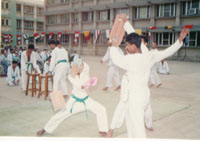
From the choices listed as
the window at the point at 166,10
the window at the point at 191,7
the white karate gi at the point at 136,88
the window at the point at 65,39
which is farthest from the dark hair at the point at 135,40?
the window at the point at 65,39

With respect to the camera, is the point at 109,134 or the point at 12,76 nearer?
the point at 109,134

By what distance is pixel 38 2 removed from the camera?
3594cm

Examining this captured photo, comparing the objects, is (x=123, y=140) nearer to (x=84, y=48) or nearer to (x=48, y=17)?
(x=84, y=48)

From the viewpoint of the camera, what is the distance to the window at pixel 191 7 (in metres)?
20.9

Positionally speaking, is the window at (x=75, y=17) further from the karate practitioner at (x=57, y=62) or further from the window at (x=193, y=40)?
the karate practitioner at (x=57, y=62)

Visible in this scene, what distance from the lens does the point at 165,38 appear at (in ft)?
74.4

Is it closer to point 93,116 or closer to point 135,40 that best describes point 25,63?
point 93,116

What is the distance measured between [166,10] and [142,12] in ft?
7.97

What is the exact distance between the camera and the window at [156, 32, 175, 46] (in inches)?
882

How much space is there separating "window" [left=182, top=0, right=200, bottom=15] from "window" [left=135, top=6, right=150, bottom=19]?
341cm

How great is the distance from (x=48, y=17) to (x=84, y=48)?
31.1 feet

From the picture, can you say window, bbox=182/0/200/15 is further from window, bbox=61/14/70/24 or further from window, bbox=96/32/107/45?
window, bbox=61/14/70/24

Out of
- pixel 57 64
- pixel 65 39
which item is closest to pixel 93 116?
pixel 57 64

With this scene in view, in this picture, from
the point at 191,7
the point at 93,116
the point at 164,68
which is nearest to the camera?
the point at 93,116
